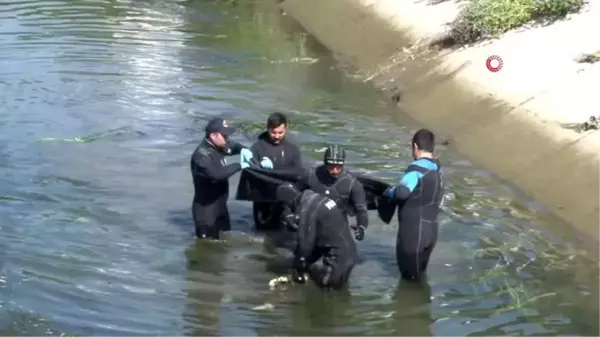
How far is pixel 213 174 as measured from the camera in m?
11.8

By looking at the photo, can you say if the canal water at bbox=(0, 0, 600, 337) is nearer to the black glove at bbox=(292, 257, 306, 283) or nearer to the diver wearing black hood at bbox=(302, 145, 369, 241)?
the black glove at bbox=(292, 257, 306, 283)

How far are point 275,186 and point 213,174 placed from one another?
2.48ft

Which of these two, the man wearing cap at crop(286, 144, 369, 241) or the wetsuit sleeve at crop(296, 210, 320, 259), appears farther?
the man wearing cap at crop(286, 144, 369, 241)

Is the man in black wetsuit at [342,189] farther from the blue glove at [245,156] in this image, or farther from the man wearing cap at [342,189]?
the blue glove at [245,156]

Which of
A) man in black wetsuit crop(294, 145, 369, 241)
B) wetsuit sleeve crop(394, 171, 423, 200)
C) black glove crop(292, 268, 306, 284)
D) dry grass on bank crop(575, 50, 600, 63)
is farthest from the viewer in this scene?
dry grass on bank crop(575, 50, 600, 63)

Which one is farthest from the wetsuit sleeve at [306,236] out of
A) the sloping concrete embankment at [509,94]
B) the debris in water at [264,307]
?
the sloping concrete embankment at [509,94]

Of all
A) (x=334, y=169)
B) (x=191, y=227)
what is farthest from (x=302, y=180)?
(x=191, y=227)

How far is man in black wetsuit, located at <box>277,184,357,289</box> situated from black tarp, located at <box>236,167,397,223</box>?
1.65 feet

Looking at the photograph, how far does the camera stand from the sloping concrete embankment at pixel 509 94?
14758 millimetres

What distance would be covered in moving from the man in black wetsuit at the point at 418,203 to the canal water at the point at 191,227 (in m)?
0.51

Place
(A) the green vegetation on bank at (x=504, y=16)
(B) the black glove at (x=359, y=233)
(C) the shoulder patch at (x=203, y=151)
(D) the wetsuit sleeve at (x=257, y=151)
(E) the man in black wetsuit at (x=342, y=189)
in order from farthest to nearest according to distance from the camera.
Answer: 1. (A) the green vegetation on bank at (x=504, y=16)
2. (D) the wetsuit sleeve at (x=257, y=151)
3. (C) the shoulder patch at (x=203, y=151)
4. (E) the man in black wetsuit at (x=342, y=189)
5. (B) the black glove at (x=359, y=233)

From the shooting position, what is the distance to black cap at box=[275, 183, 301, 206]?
38.7 feet

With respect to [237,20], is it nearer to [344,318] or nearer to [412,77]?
[412,77]

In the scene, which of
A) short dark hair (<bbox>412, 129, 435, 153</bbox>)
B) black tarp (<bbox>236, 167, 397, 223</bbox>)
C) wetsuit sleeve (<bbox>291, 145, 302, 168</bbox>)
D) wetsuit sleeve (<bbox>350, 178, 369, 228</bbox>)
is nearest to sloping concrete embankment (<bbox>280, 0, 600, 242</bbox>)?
black tarp (<bbox>236, 167, 397, 223</bbox>)
